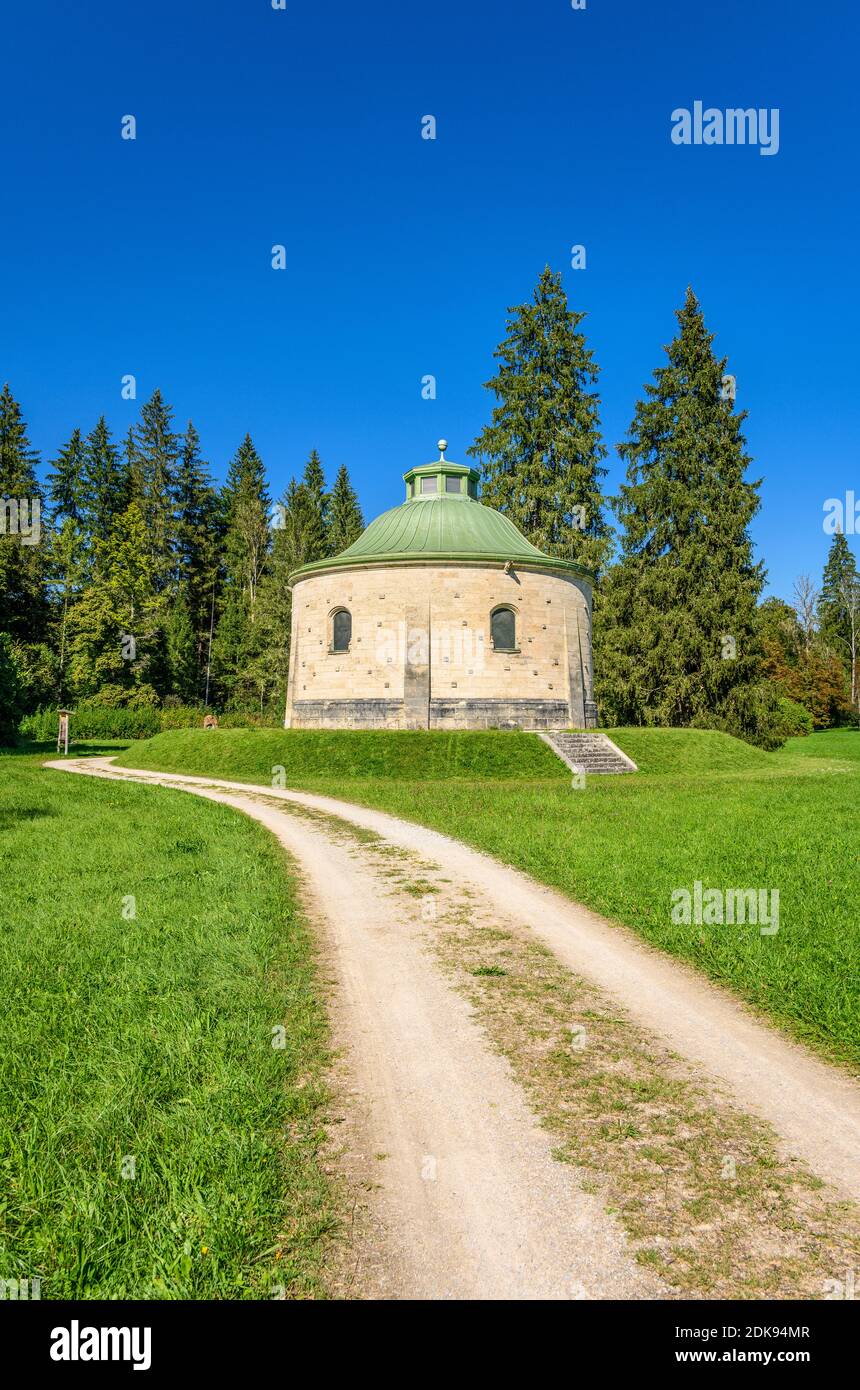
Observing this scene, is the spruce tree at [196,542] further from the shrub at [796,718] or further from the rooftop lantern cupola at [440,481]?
the shrub at [796,718]

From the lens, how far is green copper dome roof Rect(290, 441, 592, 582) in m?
30.1

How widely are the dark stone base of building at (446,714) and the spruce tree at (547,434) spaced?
18.5 meters

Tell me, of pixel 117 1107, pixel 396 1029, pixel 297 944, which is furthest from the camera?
pixel 297 944

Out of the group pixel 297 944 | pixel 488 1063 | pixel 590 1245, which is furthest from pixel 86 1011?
pixel 590 1245

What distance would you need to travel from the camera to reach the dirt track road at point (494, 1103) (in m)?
3.09

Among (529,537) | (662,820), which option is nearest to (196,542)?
(529,537)

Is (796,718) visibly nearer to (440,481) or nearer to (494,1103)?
(440,481)

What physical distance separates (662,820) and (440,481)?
2642cm

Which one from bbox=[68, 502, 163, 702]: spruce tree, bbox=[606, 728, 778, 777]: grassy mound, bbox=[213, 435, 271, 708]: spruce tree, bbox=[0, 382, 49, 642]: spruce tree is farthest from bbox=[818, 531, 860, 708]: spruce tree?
bbox=[0, 382, 49, 642]: spruce tree

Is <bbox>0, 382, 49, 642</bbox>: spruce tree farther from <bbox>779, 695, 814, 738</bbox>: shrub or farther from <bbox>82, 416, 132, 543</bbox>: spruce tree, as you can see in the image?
<bbox>779, 695, 814, 738</bbox>: shrub

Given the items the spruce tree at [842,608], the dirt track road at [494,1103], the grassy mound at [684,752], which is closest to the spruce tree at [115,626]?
the grassy mound at [684,752]
